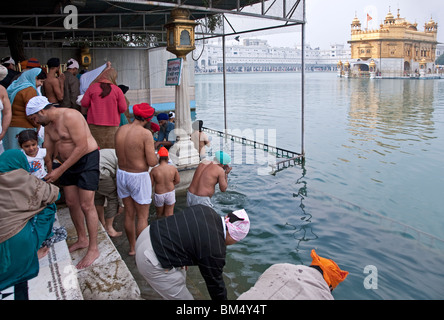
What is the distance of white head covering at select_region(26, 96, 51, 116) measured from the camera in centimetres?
352

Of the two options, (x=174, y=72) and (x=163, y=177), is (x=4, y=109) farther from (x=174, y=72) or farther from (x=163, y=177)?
(x=174, y=72)

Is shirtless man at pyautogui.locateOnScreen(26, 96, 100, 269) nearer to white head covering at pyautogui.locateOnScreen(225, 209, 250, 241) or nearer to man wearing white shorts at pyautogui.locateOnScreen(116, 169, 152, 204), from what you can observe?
man wearing white shorts at pyautogui.locateOnScreen(116, 169, 152, 204)

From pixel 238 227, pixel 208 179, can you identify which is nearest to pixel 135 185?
pixel 208 179

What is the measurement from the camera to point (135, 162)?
13.9 feet

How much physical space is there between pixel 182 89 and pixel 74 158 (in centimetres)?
449

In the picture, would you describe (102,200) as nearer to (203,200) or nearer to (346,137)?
(203,200)

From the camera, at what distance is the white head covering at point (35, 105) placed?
3517mm

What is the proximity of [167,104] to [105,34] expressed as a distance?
5.41 m

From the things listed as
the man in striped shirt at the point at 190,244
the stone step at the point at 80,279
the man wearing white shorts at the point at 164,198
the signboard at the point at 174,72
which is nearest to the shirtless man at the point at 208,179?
the man wearing white shorts at the point at 164,198

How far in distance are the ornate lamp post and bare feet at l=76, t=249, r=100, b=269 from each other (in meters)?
4.06

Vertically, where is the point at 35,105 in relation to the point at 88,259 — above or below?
above

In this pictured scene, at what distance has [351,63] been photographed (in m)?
93.2
